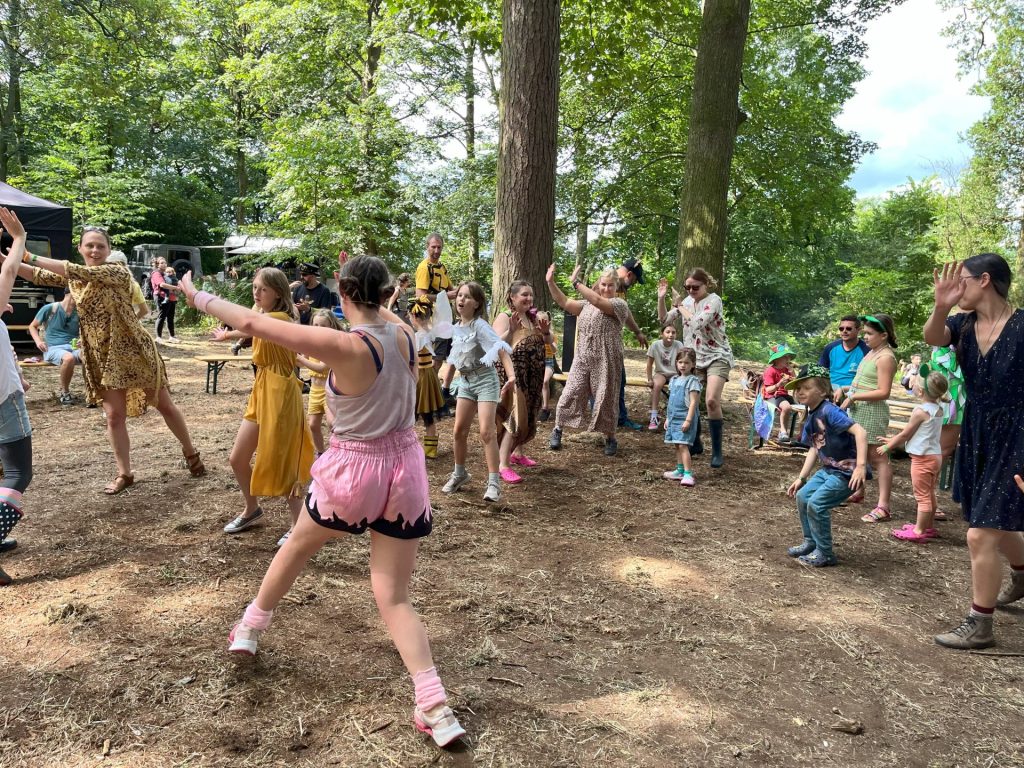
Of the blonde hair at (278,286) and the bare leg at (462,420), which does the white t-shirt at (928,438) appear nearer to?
the bare leg at (462,420)

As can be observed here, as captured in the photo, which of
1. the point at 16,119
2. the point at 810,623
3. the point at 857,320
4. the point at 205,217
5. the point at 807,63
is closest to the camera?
the point at 810,623

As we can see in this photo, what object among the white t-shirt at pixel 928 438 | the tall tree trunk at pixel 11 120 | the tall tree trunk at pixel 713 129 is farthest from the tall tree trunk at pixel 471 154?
the tall tree trunk at pixel 11 120

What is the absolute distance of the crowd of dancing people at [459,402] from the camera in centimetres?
259

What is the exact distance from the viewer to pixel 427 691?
8.36 feet

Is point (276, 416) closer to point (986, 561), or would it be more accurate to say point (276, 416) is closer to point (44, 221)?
point (986, 561)

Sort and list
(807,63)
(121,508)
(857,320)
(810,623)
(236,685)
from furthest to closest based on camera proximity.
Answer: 1. (807,63)
2. (857,320)
3. (121,508)
4. (810,623)
5. (236,685)

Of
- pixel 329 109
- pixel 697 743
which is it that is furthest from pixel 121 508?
pixel 329 109

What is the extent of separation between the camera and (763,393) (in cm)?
805

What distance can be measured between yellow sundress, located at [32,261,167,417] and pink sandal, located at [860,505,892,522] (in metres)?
5.74

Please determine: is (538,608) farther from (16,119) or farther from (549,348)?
(16,119)

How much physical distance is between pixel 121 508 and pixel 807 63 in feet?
82.8

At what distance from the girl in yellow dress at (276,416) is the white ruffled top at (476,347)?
1.58 metres

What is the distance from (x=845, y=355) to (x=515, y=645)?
5210 mm

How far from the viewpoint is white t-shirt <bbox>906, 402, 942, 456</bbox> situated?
5.41 meters
